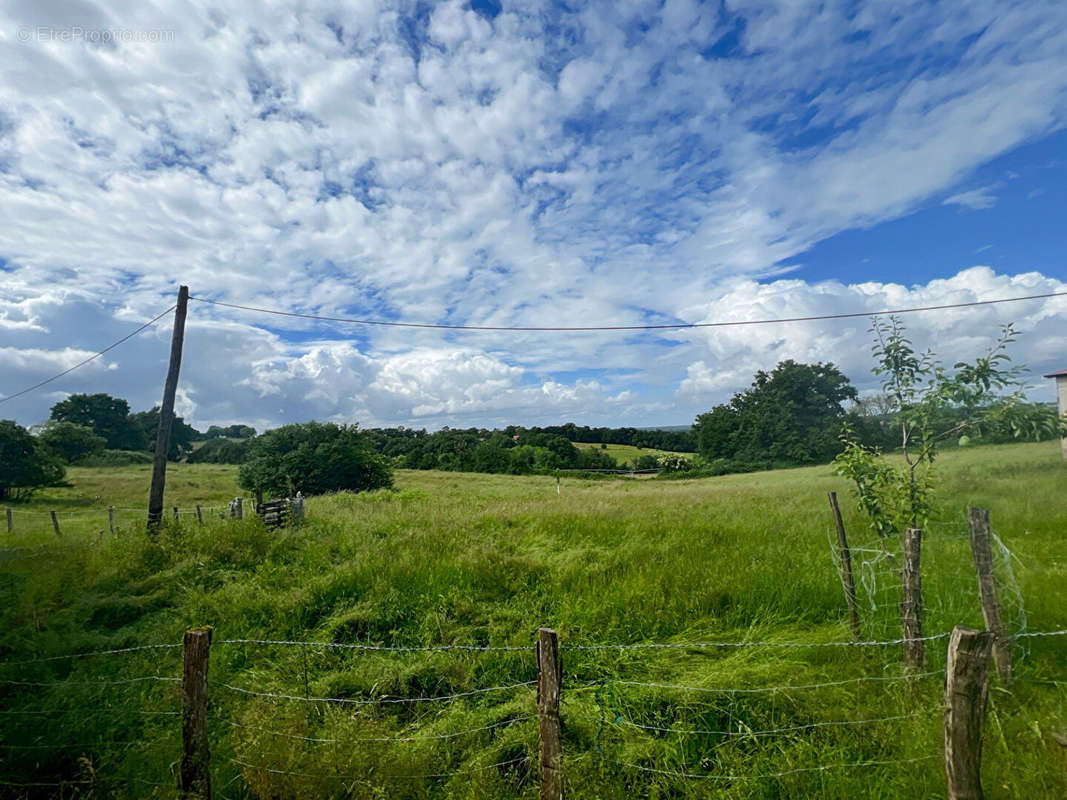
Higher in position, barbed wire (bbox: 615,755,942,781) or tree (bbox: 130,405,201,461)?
tree (bbox: 130,405,201,461)

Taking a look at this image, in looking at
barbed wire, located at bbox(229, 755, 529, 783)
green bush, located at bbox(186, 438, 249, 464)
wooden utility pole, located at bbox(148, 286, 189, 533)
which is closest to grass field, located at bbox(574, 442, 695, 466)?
green bush, located at bbox(186, 438, 249, 464)

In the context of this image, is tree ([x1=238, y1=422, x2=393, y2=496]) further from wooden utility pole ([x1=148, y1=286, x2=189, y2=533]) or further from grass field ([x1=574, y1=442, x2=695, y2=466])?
grass field ([x1=574, y1=442, x2=695, y2=466])

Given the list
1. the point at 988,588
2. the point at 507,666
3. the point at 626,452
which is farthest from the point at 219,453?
the point at 988,588

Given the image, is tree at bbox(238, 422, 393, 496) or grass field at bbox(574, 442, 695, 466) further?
grass field at bbox(574, 442, 695, 466)

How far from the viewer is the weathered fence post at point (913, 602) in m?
4.19

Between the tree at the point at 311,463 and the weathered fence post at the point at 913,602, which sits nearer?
the weathered fence post at the point at 913,602

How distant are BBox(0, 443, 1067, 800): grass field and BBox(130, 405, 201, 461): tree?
64.1 metres

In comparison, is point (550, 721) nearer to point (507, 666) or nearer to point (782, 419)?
point (507, 666)

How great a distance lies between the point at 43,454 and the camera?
105ft

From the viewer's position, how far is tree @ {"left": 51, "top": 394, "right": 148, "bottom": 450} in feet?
201

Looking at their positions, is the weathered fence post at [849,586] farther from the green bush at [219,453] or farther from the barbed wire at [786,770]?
the green bush at [219,453]

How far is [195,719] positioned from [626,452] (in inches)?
2204

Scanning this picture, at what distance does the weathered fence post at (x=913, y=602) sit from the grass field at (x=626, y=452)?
45.2 m

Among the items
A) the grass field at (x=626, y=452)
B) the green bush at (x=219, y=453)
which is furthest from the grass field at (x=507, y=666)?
the green bush at (x=219, y=453)
